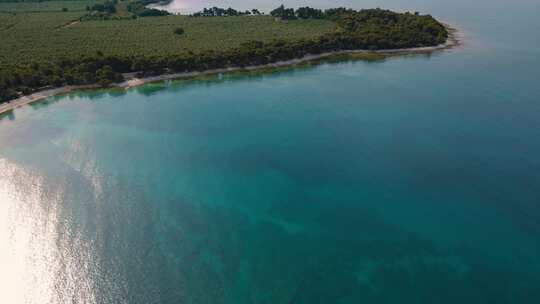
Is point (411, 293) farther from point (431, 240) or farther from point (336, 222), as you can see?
point (336, 222)

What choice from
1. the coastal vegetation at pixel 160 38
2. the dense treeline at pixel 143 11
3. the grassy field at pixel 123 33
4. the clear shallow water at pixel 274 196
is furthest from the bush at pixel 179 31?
the clear shallow water at pixel 274 196

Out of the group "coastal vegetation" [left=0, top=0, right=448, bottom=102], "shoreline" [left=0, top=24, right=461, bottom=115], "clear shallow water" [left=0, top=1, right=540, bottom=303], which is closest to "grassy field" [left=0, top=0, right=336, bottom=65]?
"coastal vegetation" [left=0, top=0, right=448, bottom=102]

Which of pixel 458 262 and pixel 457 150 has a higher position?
pixel 457 150

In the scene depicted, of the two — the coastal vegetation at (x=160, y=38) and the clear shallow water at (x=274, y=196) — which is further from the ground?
the coastal vegetation at (x=160, y=38)

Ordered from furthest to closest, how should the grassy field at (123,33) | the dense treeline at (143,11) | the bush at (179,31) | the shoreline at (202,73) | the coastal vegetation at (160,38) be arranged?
the dense treeline at (143,11)
the bush at (179,31)
the grassy field at (123,33)
the coastal vegetation at (160,38)
the shoreline at (202,73)

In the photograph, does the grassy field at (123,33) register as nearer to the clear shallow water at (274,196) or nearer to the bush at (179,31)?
the bush at (179,31)

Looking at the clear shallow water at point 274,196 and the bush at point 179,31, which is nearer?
the clear shallow water at point 274,196

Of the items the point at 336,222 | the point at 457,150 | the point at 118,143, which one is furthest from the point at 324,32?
the point at 336,222
